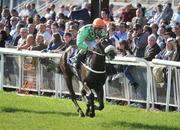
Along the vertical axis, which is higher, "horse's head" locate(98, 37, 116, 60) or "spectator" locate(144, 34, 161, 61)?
"horse's head" locate(98, 37, 116, 60)

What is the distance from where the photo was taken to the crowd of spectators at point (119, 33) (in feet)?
50.3

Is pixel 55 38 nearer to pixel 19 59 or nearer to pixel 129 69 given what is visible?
pixel 19 59

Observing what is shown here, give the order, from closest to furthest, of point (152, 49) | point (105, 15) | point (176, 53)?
point (176, 53)
point (152, 49)
point (105, 15)

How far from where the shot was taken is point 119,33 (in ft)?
56.8

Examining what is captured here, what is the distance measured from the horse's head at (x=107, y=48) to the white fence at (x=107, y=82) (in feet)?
3.26

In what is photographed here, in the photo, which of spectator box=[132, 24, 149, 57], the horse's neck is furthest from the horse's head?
spectator box=[132, 24, 149, 57]

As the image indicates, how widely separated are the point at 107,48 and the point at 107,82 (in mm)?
3401

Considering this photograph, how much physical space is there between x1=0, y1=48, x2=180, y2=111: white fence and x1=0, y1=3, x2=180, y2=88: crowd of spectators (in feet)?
0.88

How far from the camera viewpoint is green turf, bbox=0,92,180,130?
460 inches

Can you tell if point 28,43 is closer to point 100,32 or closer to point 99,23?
point 100,32

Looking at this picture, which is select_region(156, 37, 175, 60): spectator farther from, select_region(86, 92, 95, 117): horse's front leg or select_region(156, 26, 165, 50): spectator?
select_region(86, 92, 95, 117): horse's front leg

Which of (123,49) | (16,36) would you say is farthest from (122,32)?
(16,36)

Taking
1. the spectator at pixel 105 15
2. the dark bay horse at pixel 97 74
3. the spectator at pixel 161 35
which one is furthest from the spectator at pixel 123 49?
the spectator at pixel 105 15

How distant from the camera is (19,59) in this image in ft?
57.6
